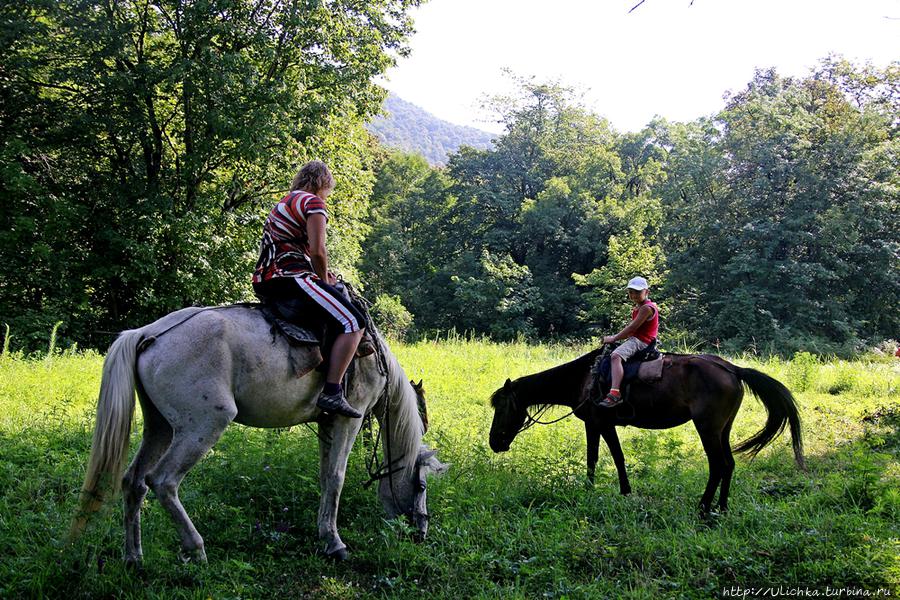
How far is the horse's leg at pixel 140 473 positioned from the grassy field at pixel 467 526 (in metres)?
0.13

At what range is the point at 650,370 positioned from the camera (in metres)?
5.77

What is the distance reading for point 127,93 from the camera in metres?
14.4

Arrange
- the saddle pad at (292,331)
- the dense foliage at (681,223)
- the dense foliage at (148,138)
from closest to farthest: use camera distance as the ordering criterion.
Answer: the saddle pad at (292,331), the dense foliage at (148,138), the dense foliage at (681,223)

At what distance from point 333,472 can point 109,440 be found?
4.97 ft

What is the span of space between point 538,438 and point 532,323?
28804mm

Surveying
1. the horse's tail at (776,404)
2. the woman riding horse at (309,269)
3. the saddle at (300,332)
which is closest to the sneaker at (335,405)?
the woman riding horse at (309,269)

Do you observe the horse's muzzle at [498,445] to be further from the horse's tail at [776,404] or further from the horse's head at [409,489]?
the horse's tail at [776,404]

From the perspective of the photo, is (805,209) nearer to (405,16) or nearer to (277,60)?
(405,16)

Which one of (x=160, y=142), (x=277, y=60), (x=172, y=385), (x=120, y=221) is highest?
(x=277, y=60)

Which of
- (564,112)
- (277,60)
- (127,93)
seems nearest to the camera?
(127,93)

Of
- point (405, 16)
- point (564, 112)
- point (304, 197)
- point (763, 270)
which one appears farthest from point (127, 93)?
point (564, 112)

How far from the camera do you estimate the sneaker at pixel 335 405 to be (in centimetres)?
414

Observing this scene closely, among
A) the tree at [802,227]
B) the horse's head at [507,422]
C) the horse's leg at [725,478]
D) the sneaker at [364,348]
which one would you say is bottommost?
the horse's head at [507,422]

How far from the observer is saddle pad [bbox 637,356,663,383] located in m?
5.72
